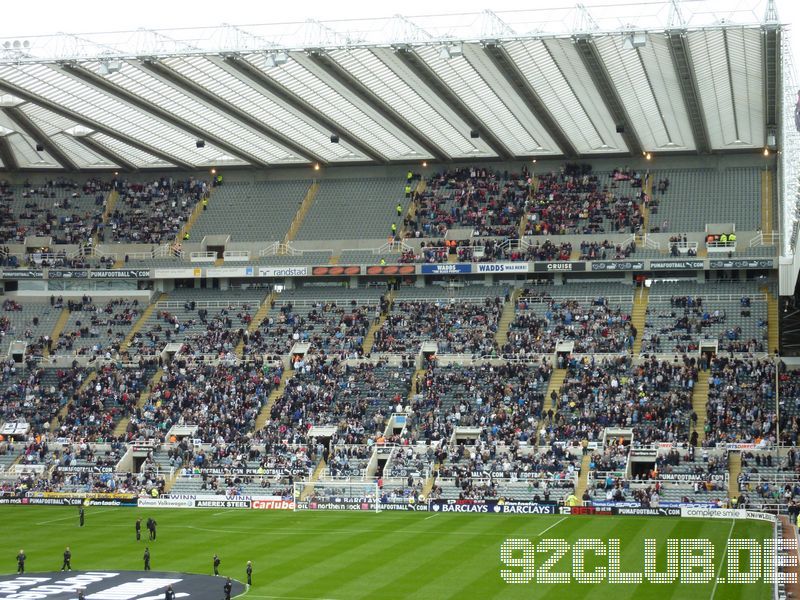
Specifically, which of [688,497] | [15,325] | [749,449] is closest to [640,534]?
[688,497]

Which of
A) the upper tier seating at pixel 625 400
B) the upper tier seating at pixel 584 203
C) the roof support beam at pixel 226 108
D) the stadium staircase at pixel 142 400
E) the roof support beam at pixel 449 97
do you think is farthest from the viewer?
the upper tier seating at pixel 584 203

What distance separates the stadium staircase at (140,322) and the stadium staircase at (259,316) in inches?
292

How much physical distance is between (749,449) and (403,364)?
21286mm

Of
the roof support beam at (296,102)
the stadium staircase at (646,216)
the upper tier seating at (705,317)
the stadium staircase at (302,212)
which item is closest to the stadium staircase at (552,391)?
the upper tier seating at (705,317)

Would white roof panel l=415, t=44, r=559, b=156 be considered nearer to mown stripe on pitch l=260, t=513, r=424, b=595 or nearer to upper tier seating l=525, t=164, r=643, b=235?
upper tier seating l=525, t=164, r=643, b=235

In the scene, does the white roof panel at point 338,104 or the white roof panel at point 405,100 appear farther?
the white roof panel at point 338,104

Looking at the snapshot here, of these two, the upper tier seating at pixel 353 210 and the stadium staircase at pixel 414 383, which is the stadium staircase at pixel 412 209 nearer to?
the upper tier seating at pixel 353 210

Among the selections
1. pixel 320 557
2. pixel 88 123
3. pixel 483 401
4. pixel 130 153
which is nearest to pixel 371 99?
pixel 483 401

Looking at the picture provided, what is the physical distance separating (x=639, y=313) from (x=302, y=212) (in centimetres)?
2643

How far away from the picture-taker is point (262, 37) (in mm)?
58125

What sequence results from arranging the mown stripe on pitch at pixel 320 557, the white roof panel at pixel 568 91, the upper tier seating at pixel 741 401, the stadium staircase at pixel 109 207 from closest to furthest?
1. the mown stripe on pitch at pixel 320 557
2. the white roof panel at pixel 568 91
3. the upper tier seating at pixel 741 401
4. the stadium staircase at pixel 109 207

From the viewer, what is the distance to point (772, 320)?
6806 centimetres

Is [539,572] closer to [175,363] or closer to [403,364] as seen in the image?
[403,364]

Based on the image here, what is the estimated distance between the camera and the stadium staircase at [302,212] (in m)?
84.2
